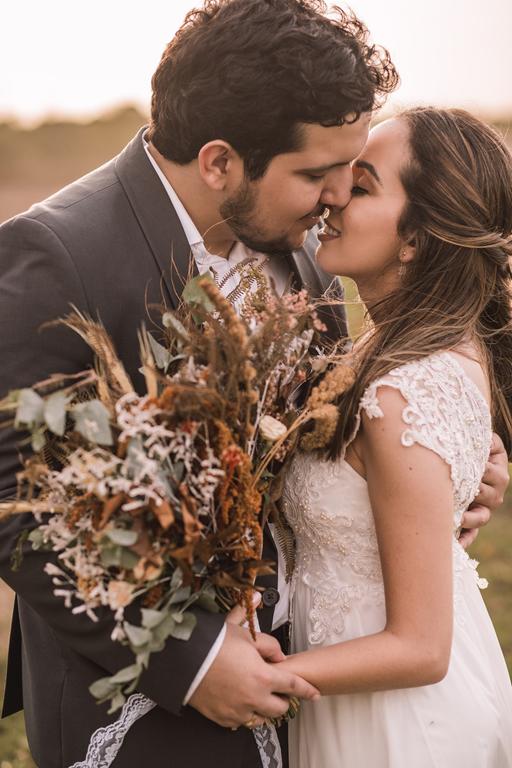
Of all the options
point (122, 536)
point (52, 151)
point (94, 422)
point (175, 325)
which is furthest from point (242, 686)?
point (52, 151)

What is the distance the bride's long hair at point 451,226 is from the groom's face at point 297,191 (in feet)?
0.76

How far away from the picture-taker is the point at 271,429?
218 cm

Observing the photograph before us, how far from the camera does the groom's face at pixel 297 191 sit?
3.03 metres

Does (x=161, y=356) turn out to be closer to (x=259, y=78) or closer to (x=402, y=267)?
(x=402, y=267)

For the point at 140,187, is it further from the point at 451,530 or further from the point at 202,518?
the point at 451,530

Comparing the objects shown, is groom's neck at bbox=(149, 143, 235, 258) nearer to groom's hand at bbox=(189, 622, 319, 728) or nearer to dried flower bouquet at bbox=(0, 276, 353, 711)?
dried flower bouquet at bbox=(0, 276, 353, 711)

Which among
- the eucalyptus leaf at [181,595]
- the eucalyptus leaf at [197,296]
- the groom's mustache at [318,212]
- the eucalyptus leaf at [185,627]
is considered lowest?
the eucalyptus leaf at [185,627]

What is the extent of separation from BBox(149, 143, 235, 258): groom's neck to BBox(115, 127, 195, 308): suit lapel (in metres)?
0.21

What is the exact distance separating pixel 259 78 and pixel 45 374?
4.27ft

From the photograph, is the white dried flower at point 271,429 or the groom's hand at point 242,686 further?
the groom's hand at point 242,686

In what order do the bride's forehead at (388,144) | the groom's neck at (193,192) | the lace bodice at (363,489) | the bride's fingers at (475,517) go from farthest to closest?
the groom's neck at (193,192) < the bride's fingers at (475,517) < the bride's forehead at (388,144) < the lace bodice at (363,489)

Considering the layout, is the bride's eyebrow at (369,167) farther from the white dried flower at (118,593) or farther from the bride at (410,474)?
the white dried flower at (118,593)

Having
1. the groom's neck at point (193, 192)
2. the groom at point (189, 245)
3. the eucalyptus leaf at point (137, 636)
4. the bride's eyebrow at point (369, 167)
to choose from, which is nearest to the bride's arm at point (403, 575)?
the groom at point (189, 245)

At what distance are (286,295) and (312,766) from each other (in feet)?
5.06
